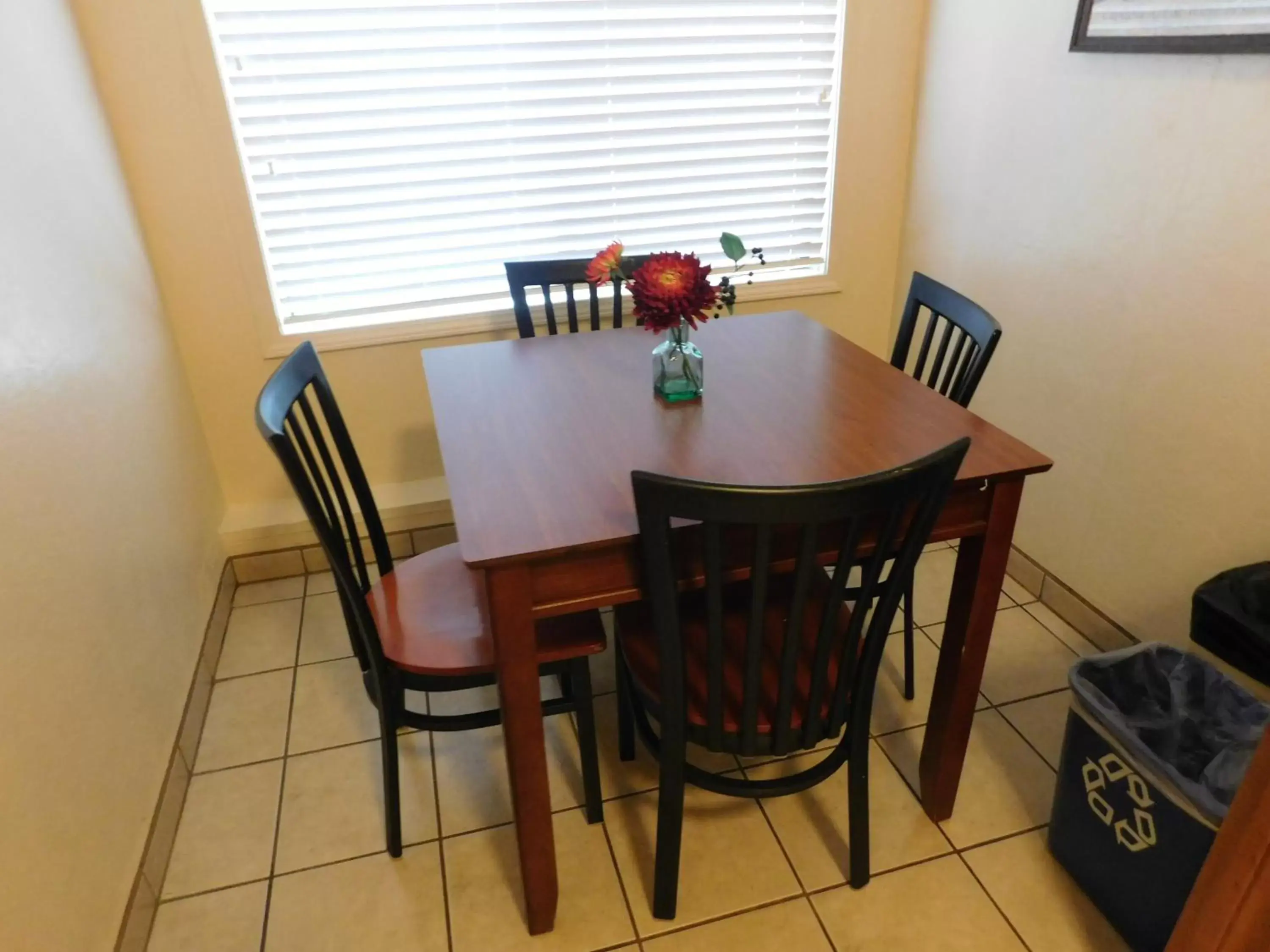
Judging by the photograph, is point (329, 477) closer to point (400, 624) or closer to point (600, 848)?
point (400, 624)

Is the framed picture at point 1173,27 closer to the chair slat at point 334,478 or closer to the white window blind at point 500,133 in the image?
the white window blind at point 500,133

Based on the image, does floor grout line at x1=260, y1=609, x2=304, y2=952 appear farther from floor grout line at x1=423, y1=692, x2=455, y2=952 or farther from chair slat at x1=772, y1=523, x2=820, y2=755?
chair slat at x1=772, y1=523, x2=820, y2=755

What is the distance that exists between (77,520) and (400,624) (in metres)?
0.65

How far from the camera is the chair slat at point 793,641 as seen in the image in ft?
3.67

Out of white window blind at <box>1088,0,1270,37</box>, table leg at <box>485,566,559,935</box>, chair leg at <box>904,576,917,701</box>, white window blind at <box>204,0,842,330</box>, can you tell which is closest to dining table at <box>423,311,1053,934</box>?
table leg at <box>485,566,559,935</box>

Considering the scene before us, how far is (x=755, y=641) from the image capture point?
3.94ft

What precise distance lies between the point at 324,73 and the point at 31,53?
0.68 m

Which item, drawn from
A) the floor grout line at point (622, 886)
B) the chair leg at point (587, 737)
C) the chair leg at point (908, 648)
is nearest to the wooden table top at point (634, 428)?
the chair leg at point (587, 737)

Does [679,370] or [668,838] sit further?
[679,370]

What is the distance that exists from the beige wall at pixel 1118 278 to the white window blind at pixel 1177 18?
0.06 meters

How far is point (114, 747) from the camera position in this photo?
1561mm

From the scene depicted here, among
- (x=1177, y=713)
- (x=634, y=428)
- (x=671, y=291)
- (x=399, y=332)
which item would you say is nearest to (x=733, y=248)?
(x=671, y=291)

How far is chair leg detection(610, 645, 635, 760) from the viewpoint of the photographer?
177 cm

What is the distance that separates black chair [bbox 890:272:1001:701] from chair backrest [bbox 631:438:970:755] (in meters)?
0.30
